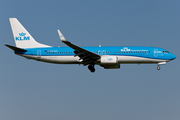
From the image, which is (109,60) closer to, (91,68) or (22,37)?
(91,68)

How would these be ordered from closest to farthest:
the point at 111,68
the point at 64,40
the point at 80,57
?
the point at 64,40 → the point at 80,57 → the point at 111,68

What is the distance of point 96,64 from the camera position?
46.7 meters

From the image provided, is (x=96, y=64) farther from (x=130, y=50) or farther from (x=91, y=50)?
(x=130, y=50)

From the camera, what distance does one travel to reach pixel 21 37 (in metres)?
50.2

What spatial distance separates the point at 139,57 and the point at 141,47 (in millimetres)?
1922

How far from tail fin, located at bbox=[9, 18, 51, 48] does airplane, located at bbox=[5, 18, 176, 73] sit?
91cm

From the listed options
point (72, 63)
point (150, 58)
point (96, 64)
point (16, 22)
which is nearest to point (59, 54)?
point (72, 63)

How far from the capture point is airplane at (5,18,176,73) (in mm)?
44406

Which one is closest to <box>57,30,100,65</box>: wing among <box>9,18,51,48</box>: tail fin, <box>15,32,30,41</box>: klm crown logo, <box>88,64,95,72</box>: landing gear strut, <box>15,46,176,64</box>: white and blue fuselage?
<box>15,46,176,64</box>: white and blue fuselage

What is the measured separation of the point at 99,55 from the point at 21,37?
48.0 feet

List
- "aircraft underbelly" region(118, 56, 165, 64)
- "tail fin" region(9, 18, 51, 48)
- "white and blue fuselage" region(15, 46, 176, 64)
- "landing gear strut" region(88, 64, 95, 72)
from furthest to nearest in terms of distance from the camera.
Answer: "tail fin" region(9, 18, 51, 48) < "landing gear strut" region(88, 64, 95, 72) < "white and blue fuselage" region(15, 46, 176, 64) < "aircraft underbelly" region(118, 56, 165, 64)

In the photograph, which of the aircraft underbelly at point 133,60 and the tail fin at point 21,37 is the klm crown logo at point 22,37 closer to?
the tail fin at point 21,37

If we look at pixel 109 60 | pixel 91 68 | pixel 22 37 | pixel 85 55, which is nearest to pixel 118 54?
pixel 109 60

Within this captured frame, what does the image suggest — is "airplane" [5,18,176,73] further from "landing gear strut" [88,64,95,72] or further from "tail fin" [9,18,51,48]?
"tail fin" [9,18,51,48]
